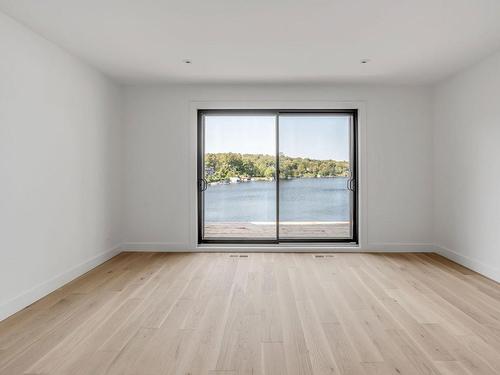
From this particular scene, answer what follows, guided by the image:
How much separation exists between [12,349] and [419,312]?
311cm

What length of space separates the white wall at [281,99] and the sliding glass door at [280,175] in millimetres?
267

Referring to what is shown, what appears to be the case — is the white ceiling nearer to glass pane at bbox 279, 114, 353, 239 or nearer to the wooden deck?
glass pane at bbox 279, 114, 353, 239

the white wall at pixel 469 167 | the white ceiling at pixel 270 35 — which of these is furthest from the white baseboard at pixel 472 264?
the white ceiling at pixel 270 35

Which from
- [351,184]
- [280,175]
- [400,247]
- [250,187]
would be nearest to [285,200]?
[280,175]

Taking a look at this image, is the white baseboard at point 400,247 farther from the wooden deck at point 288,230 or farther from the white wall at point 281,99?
the wooden deck at point 288,230

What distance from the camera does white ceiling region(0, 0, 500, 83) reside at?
9.11ft

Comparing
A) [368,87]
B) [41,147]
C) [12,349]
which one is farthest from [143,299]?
[368,87]

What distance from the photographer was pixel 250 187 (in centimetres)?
536

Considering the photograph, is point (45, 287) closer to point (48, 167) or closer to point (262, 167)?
point (48, 167)

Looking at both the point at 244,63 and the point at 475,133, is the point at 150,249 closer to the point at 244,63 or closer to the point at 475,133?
the point at 244,63

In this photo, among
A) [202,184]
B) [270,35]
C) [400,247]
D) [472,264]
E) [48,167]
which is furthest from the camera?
[202,184]

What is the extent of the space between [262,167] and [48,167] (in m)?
2.94

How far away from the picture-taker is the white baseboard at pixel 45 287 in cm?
287

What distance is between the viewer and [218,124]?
5.35 meters
